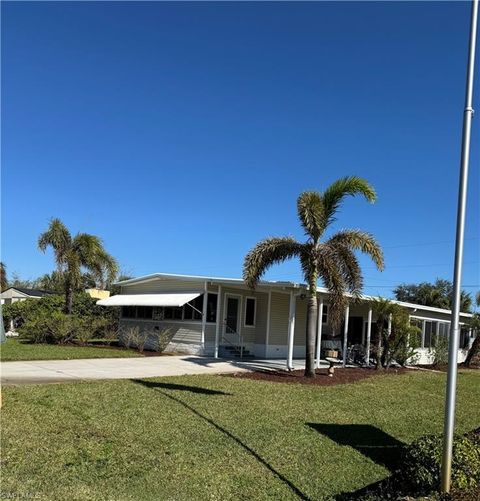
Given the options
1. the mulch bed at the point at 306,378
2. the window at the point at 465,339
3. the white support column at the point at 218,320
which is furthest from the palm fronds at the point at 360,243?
the window at the point at 465,339

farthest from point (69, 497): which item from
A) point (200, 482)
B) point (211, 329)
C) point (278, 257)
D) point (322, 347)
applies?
point (322, 347)

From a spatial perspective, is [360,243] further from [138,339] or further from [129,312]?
[129,312]

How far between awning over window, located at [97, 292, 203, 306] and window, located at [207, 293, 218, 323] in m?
0.73

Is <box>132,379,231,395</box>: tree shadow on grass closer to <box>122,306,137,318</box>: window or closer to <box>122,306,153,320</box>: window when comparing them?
<box>122,306,153,320</box>: window

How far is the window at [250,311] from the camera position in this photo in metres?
22.7

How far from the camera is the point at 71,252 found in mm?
26156

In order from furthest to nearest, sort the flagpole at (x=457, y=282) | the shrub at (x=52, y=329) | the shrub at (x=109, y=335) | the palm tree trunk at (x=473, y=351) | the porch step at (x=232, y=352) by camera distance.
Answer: the shrub at (x=109, y=335), the palm tree trunk at (x=473, y=351), the shrub at (x=52, y=329), the porch step at (x=232, y=352), the flagpole at (x=457, y=282)

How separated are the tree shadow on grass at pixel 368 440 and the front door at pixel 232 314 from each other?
12.9 m

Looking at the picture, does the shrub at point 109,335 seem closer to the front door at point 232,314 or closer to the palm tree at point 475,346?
the front door at point 232,314

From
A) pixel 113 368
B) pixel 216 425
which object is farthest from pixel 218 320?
pixel 216 425

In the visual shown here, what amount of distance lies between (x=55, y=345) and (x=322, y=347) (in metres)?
10.9

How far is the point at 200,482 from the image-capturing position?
578cm

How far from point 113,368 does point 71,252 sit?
12206 mm

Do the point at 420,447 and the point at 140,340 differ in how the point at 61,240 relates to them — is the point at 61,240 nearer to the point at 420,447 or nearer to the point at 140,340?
the point at 140,340
